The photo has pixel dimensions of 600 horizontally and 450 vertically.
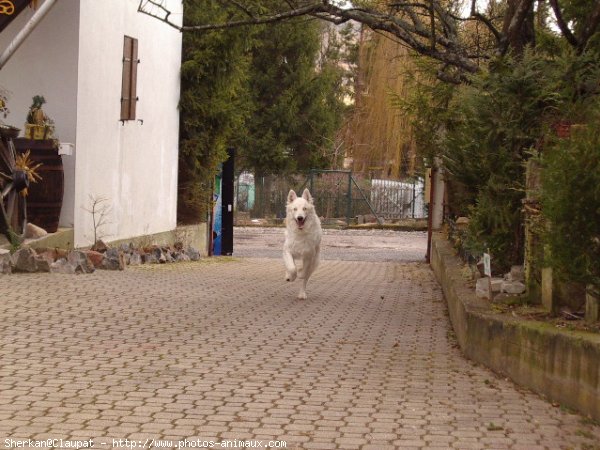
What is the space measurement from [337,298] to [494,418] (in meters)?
7.19

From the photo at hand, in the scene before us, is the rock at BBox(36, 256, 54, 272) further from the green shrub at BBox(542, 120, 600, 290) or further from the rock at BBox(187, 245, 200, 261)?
the green shrub at BBox(542, 120, 600, 290)

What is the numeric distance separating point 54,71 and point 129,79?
2516 millimetres

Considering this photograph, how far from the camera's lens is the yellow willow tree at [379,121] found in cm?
3688

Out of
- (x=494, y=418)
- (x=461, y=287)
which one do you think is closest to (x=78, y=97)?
(x=461, y=287)

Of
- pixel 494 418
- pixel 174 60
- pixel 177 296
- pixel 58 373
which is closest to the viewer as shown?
pixel 494 418

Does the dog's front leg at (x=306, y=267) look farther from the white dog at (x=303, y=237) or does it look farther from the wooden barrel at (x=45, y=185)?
the wooden barrel at (x=45, y=185)

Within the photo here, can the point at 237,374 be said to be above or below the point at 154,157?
below

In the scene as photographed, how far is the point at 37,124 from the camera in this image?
15789 mm

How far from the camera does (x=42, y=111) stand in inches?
629

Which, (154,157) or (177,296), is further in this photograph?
(154,157)

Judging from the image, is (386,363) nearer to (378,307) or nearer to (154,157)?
(378,307)

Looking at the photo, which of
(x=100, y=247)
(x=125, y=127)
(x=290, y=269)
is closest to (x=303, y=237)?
(x=290, y=269)

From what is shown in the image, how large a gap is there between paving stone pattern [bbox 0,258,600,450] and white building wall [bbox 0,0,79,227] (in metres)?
4.48

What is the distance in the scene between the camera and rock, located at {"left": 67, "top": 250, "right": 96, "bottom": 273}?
548 inches
